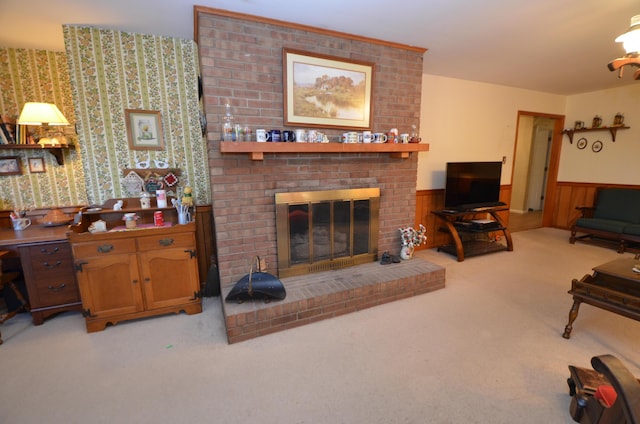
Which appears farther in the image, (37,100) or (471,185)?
(471,185)

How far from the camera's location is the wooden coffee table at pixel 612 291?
1898mm

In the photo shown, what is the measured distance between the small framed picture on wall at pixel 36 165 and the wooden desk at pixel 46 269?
2.10ft

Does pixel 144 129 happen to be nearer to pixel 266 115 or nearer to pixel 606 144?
pixel 266 115

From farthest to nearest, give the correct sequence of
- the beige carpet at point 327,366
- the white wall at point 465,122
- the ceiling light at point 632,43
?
the white wall at point 465,122 < the ceiling light at point 632,43 < the beige carpet at point 327,366

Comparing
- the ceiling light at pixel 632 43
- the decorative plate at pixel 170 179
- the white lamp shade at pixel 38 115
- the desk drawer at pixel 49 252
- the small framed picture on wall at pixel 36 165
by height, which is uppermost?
the ceiling light at pixel 632 43

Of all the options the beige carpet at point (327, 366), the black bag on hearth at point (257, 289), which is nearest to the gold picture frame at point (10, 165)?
the beige carpet at point (327, 366)

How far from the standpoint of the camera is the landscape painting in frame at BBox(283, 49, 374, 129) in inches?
96.7

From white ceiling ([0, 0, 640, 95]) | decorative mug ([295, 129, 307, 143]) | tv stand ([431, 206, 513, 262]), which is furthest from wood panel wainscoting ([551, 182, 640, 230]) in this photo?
decorative mug ([295, 129, 307, 143])

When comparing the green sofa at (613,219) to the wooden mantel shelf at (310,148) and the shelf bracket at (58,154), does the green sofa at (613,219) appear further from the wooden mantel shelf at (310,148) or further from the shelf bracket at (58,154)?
the shelf bracket at (58,154)

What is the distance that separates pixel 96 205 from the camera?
261cm

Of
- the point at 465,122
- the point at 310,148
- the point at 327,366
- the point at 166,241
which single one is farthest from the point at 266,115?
the point at 465,122

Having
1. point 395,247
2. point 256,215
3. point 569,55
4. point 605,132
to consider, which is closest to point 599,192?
point 605,132

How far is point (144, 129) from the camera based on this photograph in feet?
8.75

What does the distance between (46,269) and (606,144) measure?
24.6 feet
